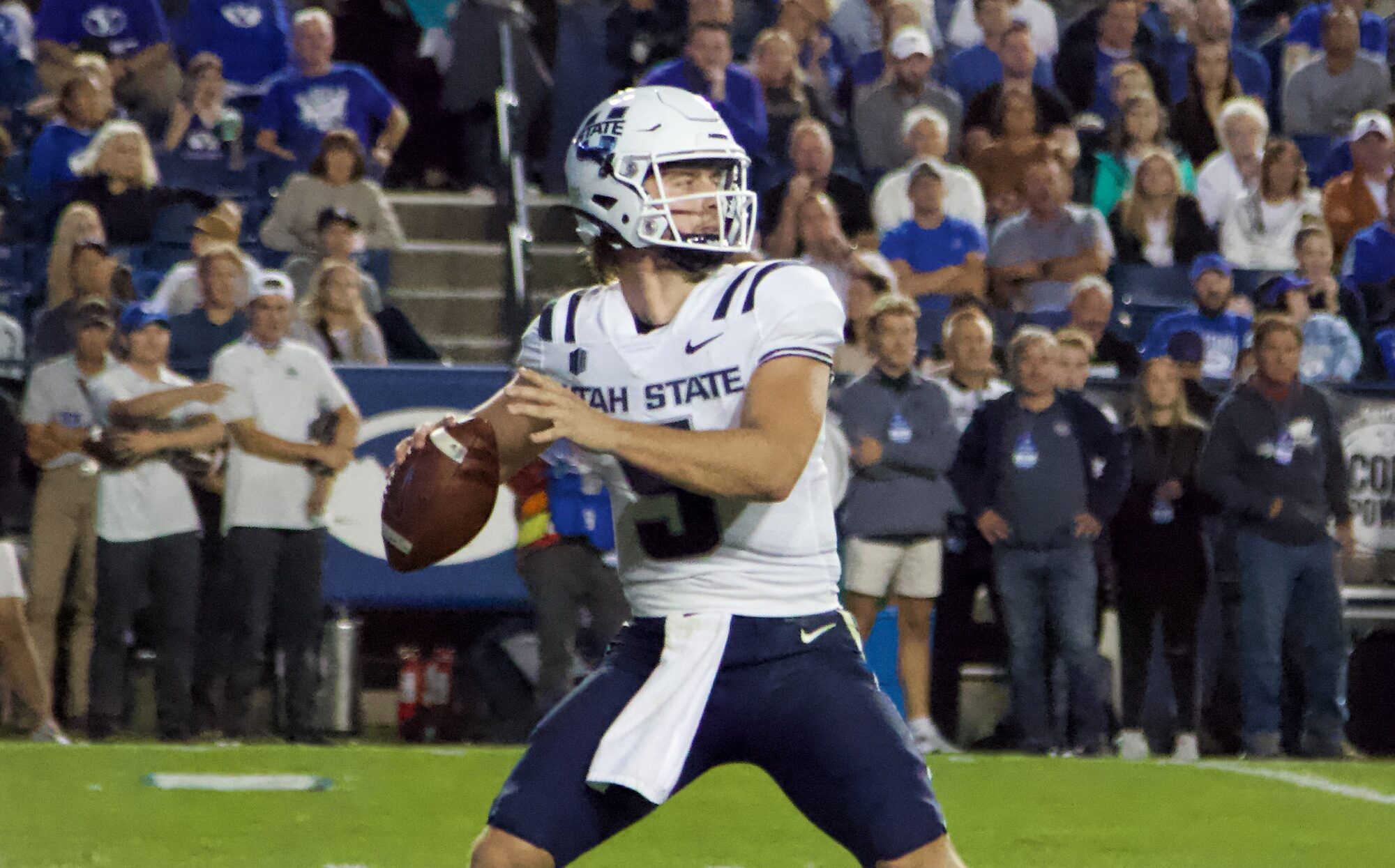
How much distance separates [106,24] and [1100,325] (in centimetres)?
563

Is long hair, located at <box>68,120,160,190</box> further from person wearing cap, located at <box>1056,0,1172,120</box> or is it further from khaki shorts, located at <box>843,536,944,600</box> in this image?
person wearing cap, located at <box>1056,0,1172,120</box>

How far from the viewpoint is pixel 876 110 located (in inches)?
439

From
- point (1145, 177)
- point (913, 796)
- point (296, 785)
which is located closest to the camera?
point (913, 796)

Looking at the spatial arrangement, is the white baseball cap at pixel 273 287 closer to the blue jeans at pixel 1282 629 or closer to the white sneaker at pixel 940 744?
the white sneaker at pixel 940 744

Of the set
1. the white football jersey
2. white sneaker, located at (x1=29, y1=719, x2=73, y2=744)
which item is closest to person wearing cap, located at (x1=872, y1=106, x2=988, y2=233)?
white sneaker, located at (x1=29, y1=719, x2=73, y2=744)

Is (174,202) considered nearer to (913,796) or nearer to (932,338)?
(932,338)

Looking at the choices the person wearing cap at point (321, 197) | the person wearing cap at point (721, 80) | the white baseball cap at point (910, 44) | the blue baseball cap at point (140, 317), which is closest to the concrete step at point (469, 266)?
the person wearing cap at point (321, 197)

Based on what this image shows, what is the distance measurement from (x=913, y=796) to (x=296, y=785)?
436 centimetres

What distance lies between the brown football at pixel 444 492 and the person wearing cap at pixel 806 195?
657 cm

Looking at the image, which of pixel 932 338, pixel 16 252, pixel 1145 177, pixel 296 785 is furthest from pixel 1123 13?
pixel 296 785

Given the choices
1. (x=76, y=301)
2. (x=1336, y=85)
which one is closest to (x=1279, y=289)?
(x=1336, y=85)

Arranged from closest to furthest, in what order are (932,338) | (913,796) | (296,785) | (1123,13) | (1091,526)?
(913,796)
(296,785)
(1091,526)
(932,338)
(1123,13)

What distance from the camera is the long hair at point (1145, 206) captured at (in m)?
10.7

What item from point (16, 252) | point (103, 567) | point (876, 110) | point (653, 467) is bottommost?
point (103, 567)
